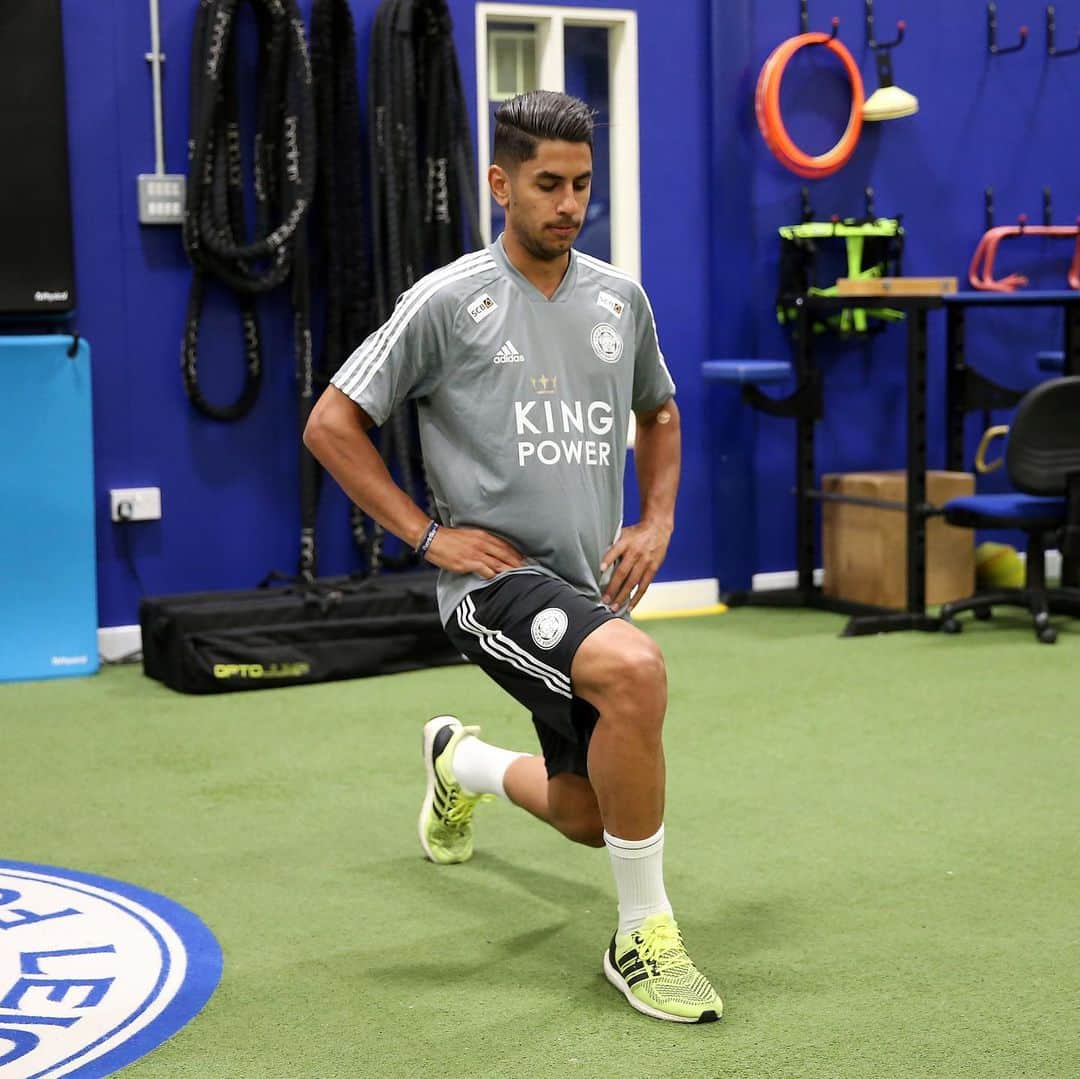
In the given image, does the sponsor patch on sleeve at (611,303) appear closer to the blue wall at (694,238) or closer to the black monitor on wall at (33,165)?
the black monitor on wall at (33,165)

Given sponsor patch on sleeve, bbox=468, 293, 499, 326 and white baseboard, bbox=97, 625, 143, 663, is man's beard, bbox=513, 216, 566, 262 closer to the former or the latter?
sponsor patch on sleeve, bbox=468, 293, 499, 326

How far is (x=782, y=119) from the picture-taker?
647 cm

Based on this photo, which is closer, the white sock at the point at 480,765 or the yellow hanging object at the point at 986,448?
the white sock at the point at 480,765

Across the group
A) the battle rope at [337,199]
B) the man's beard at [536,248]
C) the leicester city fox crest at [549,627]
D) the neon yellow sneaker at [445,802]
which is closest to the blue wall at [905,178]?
the battle rope at [337,199]

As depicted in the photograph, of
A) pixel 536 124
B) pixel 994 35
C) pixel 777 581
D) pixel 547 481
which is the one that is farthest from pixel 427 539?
pixel 994 35

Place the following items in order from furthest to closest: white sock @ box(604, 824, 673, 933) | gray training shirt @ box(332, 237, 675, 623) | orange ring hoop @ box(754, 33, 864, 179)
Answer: orange ring hoop @ box(754, 33, 864, 179)
gray training shirt @ box(332, 237, 675, 623)
white sock @ box(604, 824, 673, 933)

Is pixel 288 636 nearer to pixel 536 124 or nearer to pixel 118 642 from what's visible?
pixel 118 642

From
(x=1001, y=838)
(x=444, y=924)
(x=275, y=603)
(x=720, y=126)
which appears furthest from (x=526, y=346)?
(x=720, y=126)

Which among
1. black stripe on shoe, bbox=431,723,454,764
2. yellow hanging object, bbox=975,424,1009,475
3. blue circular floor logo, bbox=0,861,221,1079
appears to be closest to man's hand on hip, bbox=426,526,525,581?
black stripe on shoe, bbox=431,723,454,764

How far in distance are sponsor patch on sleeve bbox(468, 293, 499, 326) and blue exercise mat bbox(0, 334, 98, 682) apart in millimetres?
2916

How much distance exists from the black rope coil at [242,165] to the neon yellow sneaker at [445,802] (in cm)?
260

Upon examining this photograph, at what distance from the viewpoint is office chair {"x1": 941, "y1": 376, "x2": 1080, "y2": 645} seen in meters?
5.58

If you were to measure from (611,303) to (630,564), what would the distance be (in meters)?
0.43

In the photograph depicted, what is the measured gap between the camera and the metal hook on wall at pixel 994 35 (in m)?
6.89
